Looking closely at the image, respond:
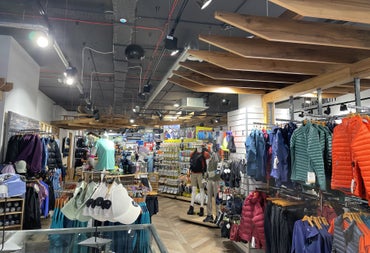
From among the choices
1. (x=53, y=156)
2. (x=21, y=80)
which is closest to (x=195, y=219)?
(x=53, y=156)

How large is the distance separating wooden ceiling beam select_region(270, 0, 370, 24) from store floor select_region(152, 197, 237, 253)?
4057 millimetres

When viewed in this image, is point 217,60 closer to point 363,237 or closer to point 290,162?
point 290,162

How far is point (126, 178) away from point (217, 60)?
11.4 feet

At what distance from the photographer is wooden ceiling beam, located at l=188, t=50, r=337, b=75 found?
12.2 ft

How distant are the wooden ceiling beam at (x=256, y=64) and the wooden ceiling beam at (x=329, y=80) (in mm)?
129

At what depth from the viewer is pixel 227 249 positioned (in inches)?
200

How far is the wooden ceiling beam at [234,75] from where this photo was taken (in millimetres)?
4281

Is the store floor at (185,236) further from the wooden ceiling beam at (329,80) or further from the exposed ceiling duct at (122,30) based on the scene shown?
the exposed ceiling duct at (122,30)

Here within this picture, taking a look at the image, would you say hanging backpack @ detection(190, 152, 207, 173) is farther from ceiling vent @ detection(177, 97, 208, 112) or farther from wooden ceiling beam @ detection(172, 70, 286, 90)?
wooden ceiling beam @ detection(172, 70, 286, 90)

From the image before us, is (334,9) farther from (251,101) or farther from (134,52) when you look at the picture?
(251,101)

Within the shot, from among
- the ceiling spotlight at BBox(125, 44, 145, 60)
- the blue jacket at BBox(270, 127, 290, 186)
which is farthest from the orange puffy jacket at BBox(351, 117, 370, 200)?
the ceiling spotlight at BBox(125, 44, 145, 60)

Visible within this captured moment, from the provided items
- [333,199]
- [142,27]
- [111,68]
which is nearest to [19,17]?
[142,27]

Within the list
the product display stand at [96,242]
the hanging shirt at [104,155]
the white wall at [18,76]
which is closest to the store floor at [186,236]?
the hanging shirt at [104,155]

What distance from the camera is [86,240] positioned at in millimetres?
2398
